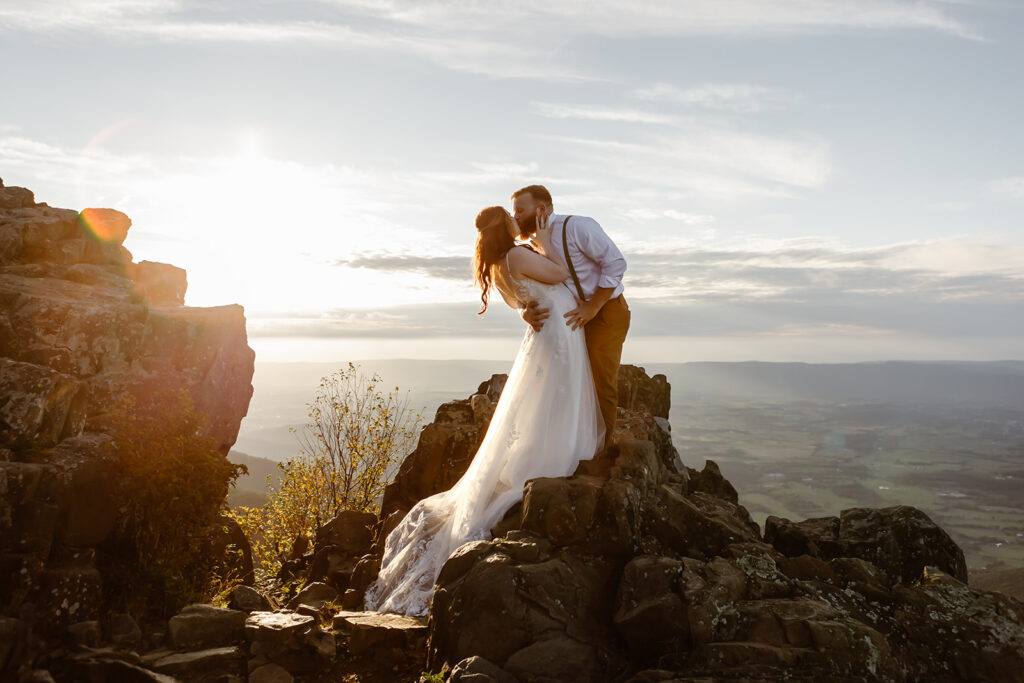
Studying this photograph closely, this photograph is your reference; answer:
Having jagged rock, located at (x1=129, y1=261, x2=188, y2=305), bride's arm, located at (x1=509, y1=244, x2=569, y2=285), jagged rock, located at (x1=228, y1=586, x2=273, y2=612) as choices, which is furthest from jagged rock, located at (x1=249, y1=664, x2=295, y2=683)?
jagged rock, located at (x1=129, y1=261, x2=188, y2=305)

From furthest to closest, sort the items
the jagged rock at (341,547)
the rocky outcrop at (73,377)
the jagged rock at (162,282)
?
the jagged rock at (162,282), the jagged rock at (341,547), the rocky outcrop at (73,377)

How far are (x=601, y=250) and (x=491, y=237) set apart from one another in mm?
1572

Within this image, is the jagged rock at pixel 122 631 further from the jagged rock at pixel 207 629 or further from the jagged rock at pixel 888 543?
the jagged rock at pixel 888 543

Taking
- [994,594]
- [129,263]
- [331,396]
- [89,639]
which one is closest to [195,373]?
[129,263]

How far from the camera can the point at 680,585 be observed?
7.77 m

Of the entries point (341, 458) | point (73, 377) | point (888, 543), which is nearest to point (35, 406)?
point (73, 377)

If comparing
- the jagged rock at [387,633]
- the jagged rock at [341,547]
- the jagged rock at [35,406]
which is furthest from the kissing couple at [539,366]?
the jagged rock at [35,406]

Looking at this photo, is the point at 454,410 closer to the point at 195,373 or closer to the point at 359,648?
the point at 359,648

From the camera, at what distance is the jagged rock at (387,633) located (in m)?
8.84

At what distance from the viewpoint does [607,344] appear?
33.0ft

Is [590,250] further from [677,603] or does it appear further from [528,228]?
[677,603]

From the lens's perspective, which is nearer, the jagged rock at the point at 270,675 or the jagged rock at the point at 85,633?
the jagged rock at the point at 270,675

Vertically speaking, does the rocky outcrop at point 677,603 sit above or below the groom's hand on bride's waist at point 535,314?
below

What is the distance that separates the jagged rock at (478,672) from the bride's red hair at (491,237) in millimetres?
4533
